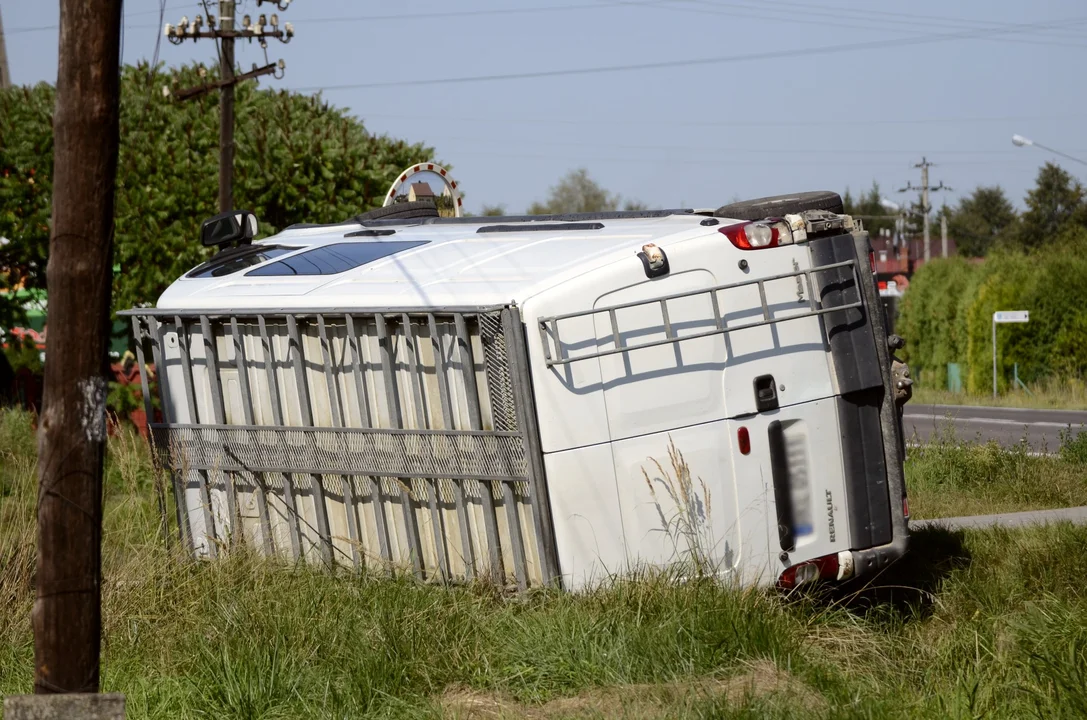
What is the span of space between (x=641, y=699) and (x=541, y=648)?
74cm

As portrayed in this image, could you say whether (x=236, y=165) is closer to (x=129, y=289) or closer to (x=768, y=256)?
(x=129, y=289)

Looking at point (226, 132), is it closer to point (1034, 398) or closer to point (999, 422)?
point (999, 422)

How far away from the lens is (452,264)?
24.2 ft

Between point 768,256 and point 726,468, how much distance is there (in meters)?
1.23

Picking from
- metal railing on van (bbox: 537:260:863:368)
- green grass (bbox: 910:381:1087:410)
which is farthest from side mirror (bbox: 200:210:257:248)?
green grass (bbox: 910:381:1087:410)

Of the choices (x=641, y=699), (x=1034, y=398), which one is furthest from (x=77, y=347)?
(x=1034, y=398)

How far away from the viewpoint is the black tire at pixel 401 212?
1009cm

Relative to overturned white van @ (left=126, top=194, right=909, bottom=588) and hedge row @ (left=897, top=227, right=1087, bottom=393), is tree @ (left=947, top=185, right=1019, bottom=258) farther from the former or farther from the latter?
overturned white van @ (left=126, top=194, right=909, bottom=588)

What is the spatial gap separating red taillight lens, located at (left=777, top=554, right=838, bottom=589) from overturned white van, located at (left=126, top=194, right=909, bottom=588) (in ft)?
0.04

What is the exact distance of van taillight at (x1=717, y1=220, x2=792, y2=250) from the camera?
7.01 m

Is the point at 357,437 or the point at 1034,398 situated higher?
the point at 357,437

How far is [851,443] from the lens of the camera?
23.6ft

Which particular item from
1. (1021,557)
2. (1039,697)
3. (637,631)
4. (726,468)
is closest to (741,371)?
(726,468)

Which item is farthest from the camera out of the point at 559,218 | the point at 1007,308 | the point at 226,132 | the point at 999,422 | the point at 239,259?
the point at 1007,308
